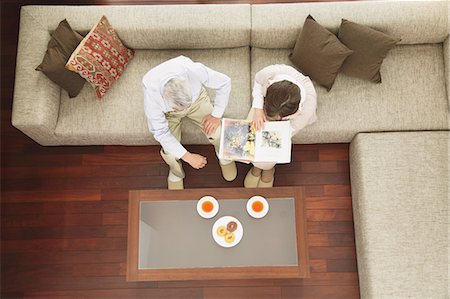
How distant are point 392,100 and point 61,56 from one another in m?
2.10

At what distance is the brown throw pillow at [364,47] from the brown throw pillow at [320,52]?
0.24ft

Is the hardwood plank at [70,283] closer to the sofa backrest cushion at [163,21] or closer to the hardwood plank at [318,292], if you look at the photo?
the hardwood plank at [318,292]

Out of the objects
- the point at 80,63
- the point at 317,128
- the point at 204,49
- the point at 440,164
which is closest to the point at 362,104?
the point at 317,128

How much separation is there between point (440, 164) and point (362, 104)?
594 mm

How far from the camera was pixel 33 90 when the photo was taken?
2654 millimetres

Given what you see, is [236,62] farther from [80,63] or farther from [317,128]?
[80,63]

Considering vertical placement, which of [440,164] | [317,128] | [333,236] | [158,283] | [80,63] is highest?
[80,63]

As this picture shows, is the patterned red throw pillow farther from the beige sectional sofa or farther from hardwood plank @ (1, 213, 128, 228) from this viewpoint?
hardwood plank @ (1, 213, 128, 228)

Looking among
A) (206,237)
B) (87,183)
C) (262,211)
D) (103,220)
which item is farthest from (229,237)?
(87,183)

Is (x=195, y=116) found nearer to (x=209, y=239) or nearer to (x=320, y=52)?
(x=209, y=239)

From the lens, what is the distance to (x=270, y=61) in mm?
2889

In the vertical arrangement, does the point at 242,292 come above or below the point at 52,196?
below

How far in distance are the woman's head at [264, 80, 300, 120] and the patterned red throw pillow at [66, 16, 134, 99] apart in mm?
1067

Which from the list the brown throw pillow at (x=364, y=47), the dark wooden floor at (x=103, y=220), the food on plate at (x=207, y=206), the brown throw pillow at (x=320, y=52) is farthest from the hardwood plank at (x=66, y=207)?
the brown throw pillow at (x=364, y=47)
